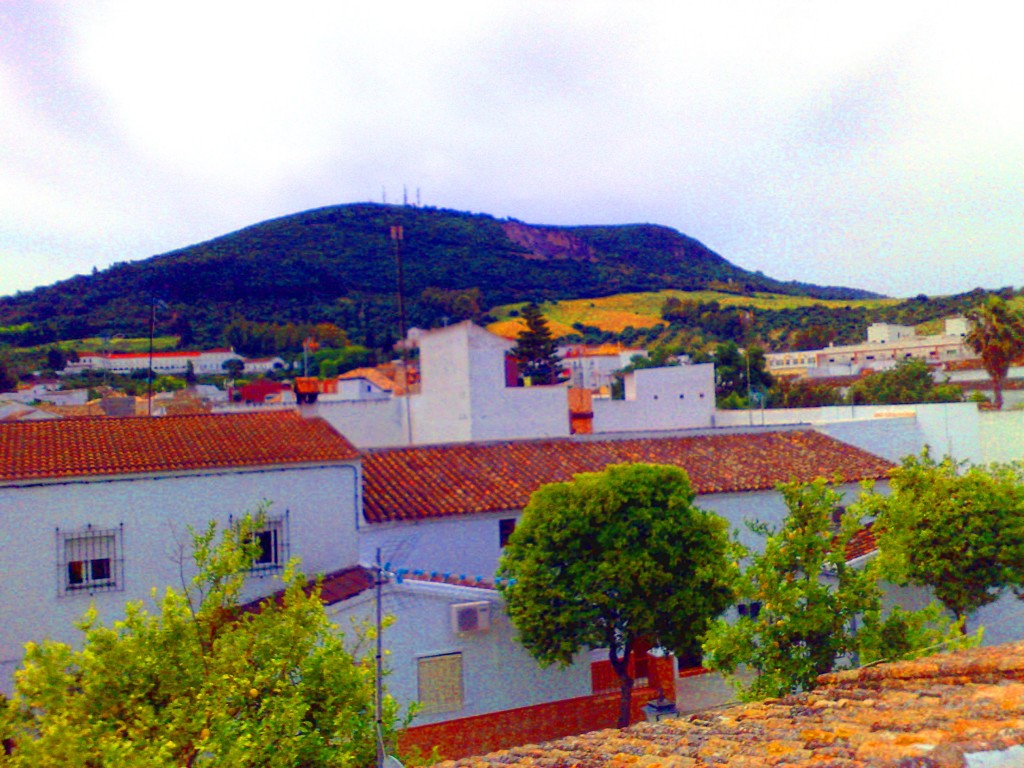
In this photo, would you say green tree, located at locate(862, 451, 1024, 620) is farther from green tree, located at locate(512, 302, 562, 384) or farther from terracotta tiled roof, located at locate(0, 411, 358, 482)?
green tree, located at locate(512, 302, 562, 384)

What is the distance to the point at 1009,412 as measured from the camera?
79.2 feet

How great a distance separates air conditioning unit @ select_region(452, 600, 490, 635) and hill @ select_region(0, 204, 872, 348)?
27089 mm

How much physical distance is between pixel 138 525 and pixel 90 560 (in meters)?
0.83

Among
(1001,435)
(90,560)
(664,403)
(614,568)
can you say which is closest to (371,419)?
(664,403)

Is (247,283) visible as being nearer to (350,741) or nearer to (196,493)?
(196,493)

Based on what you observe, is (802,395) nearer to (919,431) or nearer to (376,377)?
(919,431)

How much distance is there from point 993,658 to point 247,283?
189 feet

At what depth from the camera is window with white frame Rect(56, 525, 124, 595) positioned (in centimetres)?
1353

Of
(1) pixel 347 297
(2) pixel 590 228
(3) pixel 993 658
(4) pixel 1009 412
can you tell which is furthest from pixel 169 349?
(2) pixel 590 228

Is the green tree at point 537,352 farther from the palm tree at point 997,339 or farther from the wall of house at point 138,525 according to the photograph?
A: the wall of house at point 138,525

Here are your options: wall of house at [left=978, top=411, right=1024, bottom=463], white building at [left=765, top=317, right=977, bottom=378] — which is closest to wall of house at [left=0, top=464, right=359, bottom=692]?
wall of house at [left=978, top=411, right=1024, bottom=463]

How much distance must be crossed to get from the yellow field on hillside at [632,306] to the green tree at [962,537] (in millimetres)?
44537

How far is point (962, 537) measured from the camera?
1412 centimetres

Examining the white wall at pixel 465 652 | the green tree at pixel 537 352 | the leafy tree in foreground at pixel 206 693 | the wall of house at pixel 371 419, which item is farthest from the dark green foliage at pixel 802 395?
the leafy tree in foreground at pixel 206 693
